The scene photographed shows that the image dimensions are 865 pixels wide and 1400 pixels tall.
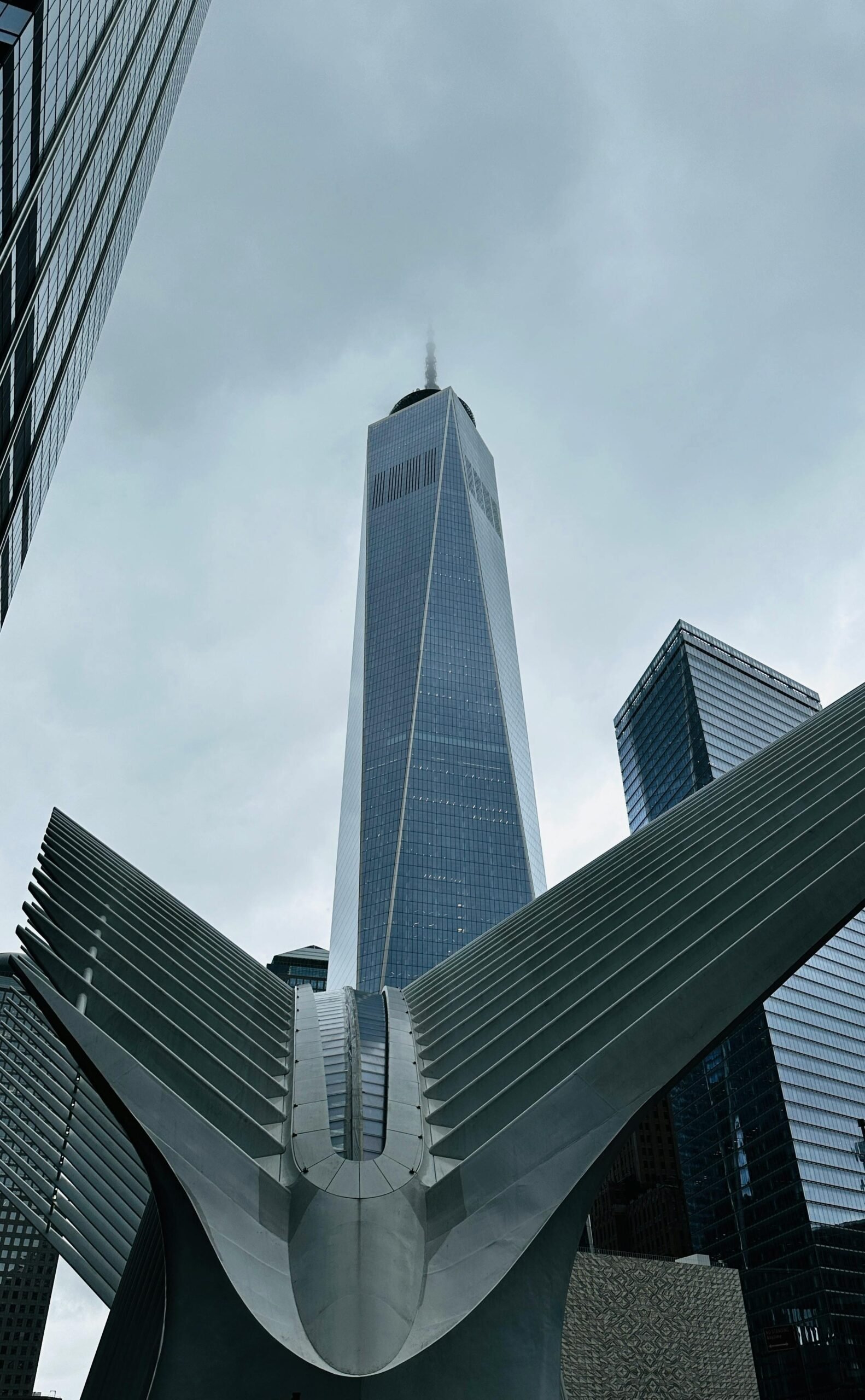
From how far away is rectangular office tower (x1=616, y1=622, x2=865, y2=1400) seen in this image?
103438mm

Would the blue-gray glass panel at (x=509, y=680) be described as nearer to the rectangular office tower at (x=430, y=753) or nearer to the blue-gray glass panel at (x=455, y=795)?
the rectangular office tower at (x=430, y=753)

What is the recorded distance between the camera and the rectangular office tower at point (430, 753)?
149 m

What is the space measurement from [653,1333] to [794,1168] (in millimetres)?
71271

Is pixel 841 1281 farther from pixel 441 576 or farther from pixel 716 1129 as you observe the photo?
pixel 441 576

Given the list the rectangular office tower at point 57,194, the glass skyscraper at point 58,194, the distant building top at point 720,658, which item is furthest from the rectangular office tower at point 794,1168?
the rectangular office tower at point 57,194

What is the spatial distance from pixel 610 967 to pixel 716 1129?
367 ft

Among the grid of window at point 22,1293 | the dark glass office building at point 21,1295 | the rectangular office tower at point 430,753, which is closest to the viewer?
the dark glass office building at point 21,1295

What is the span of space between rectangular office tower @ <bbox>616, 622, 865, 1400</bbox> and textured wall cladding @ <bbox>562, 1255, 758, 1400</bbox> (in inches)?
2060

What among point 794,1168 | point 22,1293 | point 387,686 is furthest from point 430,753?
point 22,1293

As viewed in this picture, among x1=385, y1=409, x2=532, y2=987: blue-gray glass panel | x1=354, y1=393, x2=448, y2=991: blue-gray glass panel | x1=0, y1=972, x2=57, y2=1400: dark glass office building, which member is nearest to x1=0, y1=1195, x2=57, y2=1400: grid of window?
x1=0, y1=972, x2=57, y2=1400: dark glass office building

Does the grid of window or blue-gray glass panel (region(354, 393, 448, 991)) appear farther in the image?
blue-gray glass panel (region(354, 393, 448, 991))

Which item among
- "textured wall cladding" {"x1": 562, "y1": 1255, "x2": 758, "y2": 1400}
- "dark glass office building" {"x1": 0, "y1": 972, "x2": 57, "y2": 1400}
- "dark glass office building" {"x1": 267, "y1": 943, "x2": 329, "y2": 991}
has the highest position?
"dark glass office building" {"x1": 267, "y1": 943, "x2": 329, "y2": 991}

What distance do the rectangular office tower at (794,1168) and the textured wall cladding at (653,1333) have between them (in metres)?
52.3

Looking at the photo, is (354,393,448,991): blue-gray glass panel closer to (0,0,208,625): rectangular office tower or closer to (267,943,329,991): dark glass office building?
(267,943,329,991): dark glass office building
